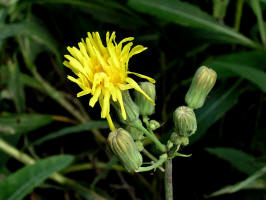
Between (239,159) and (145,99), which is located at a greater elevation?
(145,99)

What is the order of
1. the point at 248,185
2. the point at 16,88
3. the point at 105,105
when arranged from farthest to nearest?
1. the point at 16,88
2. the point at 248,185
3. the point at 105,105

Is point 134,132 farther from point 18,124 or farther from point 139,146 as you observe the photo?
point 18,124

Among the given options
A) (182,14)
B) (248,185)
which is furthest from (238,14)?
(248,185)

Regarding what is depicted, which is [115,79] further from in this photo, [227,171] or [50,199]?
[50,199]

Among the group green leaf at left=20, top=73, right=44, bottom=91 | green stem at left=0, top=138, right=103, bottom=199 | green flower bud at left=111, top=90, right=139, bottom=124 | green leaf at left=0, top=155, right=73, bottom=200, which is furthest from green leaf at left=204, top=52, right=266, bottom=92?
green leaf at left=20, top=73, right=44, bottom=91

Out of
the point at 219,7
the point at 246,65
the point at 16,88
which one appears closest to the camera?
the point at 246,65

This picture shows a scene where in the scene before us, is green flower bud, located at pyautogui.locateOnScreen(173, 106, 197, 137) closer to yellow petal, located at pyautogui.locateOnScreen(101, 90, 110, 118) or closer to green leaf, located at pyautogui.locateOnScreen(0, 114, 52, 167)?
yellow petal, located at pyautogui.locateOnScreen(101, 90, 110, 118)
